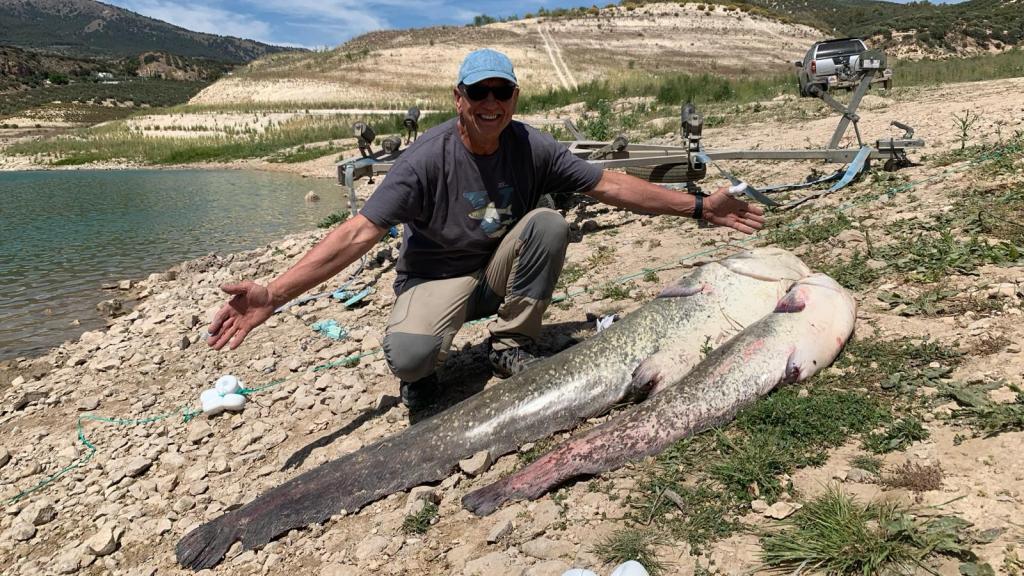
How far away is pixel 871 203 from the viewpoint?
5.65 meters

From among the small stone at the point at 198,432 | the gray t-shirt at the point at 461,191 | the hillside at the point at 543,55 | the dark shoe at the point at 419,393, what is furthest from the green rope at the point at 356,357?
the hillside at the point at 543,55

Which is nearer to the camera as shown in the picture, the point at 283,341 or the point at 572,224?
the point at 283,341

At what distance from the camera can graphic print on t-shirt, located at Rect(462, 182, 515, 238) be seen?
3697 mm

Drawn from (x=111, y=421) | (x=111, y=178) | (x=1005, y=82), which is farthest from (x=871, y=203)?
(x=111, y=178)

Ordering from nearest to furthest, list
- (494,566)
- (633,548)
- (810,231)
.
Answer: (633,548), (494,566), (810,231)

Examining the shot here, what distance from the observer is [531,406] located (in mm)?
3314

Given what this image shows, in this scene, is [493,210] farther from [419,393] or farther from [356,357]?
[356,357]

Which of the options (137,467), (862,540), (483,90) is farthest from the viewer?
(137,467)

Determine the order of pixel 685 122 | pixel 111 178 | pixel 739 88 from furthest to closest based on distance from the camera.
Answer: pixel 111 178 < pixel 739 88 < pixel 685 122

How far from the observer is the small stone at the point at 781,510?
2.43m

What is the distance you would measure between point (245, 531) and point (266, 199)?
14.0 metres

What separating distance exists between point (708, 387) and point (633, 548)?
1.02 m

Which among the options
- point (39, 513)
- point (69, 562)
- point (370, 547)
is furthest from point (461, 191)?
point (39, 513)

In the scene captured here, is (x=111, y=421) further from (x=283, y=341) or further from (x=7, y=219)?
(x=7, y=219)
